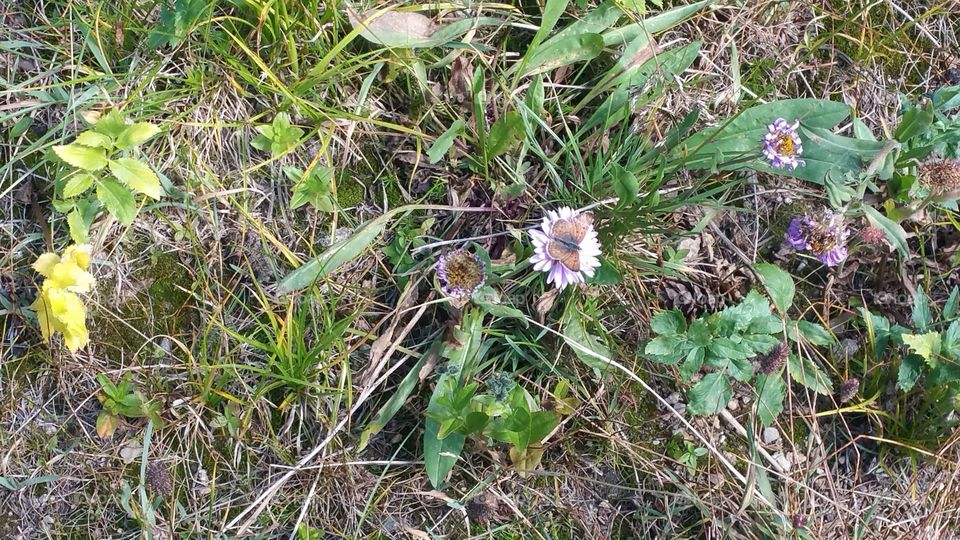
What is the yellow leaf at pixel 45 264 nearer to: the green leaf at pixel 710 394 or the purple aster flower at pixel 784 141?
the green leaf at pixel 710 394

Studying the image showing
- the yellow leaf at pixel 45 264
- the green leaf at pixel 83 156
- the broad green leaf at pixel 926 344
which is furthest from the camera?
the broad green leaf at pixel 926 344

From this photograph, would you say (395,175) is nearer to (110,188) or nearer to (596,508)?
(110,188)

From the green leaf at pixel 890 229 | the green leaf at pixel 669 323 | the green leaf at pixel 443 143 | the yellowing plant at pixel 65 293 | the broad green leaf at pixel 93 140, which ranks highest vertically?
the broad green leaf at pixel 93 140

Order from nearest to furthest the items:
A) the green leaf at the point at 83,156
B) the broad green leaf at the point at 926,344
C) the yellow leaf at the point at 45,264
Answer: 1. the green leaf at the point at 83,156
2. the yellow leaf at the point at 45,264
3. the broad green leaf at the point at 926,344

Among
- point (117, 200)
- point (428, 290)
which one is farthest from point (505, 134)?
point (117, 200)

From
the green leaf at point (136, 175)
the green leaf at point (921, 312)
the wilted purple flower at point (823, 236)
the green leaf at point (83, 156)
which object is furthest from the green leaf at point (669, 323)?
the green leaf at point (83, 156)

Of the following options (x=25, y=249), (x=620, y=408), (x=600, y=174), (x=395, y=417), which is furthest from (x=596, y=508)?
(x=25, y=249)

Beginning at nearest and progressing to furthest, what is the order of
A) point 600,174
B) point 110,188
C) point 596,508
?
point 110,188
point 600,174
point 596,508
